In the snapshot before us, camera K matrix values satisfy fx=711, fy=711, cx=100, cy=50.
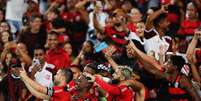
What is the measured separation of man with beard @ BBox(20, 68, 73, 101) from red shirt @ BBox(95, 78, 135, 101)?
466 mm

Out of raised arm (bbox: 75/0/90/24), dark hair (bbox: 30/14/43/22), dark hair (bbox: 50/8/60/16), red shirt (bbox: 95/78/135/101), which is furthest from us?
dark hair (bbox: 50/8/60/16)

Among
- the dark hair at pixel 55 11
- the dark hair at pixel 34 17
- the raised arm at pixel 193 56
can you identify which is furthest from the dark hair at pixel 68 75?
the dark hair at pixel 55 11

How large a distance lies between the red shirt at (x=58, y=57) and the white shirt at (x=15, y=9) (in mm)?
2964

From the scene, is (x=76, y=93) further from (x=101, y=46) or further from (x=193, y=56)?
(x=101, y=46)

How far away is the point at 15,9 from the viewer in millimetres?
15539

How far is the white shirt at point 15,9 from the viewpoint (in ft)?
50.6

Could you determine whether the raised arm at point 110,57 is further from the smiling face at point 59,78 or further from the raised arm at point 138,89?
the smiling face at point 59,78

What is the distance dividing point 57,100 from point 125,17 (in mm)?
3819

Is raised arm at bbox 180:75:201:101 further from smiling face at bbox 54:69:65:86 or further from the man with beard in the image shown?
smiling face at bbox 54:69:65:86

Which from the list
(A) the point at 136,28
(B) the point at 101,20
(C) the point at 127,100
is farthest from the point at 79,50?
(C) the point at 127,100

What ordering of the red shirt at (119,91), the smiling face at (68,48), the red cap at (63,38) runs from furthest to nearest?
the red cap at (63,38) → the smiling face at (68,48) → the red shirt at (119,91)

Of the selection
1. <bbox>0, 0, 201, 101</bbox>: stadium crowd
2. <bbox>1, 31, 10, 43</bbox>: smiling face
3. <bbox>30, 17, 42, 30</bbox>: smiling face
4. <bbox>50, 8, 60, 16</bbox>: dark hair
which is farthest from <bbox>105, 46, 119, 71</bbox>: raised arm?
<bbox>50, 8, 60, 16</bbox>: dark hair

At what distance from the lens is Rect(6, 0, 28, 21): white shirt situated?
15410mm

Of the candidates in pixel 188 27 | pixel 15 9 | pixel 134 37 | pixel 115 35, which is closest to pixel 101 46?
pixel 115 35
